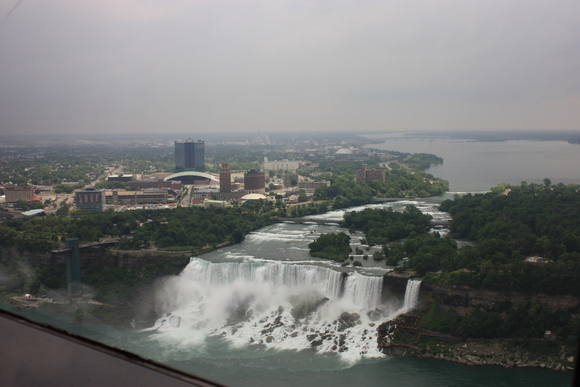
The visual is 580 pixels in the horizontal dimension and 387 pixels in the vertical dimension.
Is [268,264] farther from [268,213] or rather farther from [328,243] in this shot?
[268,213]

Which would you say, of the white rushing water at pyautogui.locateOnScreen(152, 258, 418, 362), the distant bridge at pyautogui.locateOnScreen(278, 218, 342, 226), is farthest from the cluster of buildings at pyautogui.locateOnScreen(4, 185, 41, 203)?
the white rushing water at pyautogui.locateOnScreen(152, 258, 418, 362)

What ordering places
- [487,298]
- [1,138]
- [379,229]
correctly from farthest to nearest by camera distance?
1. [379,229]
2. [1,138]
3. [487,298]

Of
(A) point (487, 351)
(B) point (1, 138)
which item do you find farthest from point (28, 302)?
(A) point (487, 351)

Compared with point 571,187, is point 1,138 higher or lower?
higher

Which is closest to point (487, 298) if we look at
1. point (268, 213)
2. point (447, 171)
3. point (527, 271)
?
point (527, 271)

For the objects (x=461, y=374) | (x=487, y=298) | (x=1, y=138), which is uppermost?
(x=1, y=138)

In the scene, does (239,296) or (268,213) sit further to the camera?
(268,213)

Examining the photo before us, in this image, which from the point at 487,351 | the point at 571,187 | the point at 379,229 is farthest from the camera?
the point at 571,187

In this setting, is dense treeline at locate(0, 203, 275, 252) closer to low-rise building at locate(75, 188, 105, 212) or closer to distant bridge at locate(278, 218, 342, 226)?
distant bridge at locate(278, 218, 342, 226)
